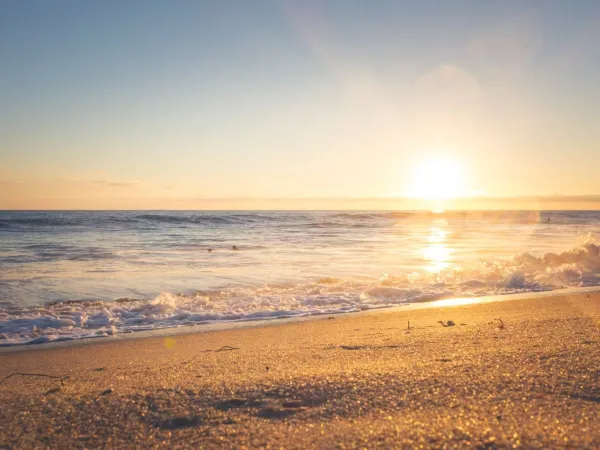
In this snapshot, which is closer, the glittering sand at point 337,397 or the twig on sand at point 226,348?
the glittering sand at point 337,397

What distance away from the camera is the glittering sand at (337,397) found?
73.5 inches

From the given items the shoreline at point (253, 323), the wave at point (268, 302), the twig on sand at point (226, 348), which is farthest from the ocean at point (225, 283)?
the twig on sand at point (226, 348)

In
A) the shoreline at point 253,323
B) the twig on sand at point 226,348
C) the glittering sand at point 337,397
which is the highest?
the glittering sand at point 337,397

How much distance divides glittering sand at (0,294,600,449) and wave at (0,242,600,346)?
2.50 metres

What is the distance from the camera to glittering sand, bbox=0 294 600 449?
6.12 feet

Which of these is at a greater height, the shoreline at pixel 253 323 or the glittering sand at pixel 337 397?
the glittering sand at pixel 337 397

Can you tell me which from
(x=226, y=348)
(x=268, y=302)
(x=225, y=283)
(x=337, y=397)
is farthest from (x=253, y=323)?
(x=337, y=397)

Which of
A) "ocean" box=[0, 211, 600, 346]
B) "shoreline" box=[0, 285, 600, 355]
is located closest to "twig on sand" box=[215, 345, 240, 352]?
"shoreline" box=[0, 285, 600, 355]

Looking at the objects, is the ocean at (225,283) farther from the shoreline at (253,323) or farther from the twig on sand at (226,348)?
the twig on sand at (226,348)

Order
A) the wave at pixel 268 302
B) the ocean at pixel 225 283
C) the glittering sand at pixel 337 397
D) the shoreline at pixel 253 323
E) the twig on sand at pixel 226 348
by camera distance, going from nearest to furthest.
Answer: the glittering sand at pixel 337 397
the twig on sand at pixel 226 348
the shoreline at pixel 253 323
the wave at pixel 268 302
the ocean at pixel 225 283

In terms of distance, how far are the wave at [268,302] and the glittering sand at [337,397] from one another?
2.50 m

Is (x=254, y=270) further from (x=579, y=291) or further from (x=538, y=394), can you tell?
(x=538, y=394)

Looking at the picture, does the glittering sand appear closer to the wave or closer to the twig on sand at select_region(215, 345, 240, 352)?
the twig on sand at select_region(215, 345, 240, 352)

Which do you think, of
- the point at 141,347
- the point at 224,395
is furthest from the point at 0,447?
the point at 141,347
